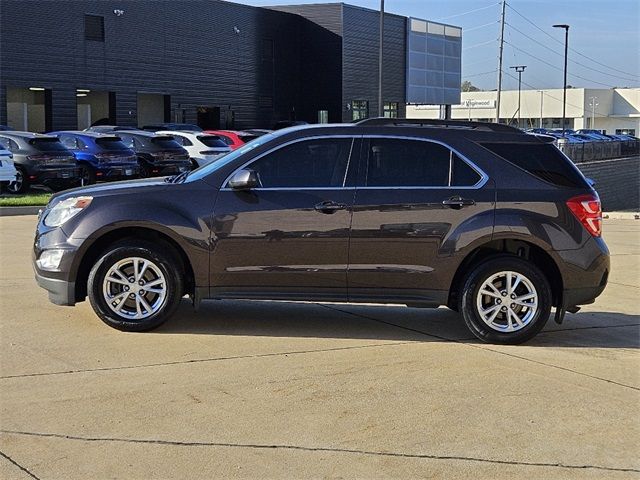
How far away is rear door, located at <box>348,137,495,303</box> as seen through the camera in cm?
742

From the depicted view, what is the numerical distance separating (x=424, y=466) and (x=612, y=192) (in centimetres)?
4220

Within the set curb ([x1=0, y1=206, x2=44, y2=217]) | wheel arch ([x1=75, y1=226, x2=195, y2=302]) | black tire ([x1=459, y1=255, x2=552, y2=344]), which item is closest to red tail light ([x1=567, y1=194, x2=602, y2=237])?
black tire ([x1=459, y1=255, x2=552, y2=344])

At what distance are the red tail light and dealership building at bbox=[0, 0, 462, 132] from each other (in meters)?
36.7

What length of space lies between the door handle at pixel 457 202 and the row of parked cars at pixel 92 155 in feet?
51.6

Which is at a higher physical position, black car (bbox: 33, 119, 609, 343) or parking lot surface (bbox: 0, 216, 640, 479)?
black car (bbox: 33, 119, 609, 343)

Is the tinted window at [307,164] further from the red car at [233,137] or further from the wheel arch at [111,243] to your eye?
the red car at [233,137]

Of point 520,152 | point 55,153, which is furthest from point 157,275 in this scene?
point 55,153

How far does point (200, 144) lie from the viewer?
29.7 metres

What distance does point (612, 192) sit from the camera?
146 ft

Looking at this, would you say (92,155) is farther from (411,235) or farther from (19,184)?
(411,235)

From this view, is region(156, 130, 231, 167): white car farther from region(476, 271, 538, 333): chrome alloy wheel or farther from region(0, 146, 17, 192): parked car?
region(476, 271, 538, 333): chrome alloy wheel

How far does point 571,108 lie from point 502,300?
4566 inches

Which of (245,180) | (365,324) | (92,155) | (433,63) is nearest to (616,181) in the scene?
(433,63)

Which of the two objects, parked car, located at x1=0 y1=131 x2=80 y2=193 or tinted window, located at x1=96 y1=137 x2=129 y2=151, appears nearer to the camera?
parked car, located at x1=0 y1=131 x2=80 y2=193
